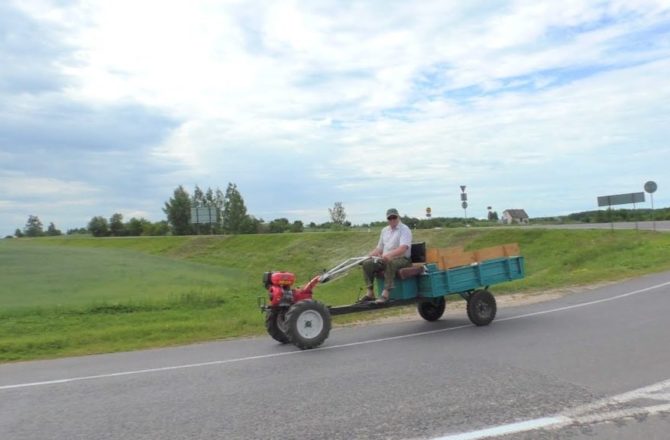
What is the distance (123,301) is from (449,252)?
10592mm

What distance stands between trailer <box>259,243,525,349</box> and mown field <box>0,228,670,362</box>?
2107mm

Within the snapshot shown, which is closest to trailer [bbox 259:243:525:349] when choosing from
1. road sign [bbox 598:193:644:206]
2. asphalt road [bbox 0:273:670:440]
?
asphalt road [bbox 0:273:670:440]

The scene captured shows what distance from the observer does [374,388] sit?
6.60m

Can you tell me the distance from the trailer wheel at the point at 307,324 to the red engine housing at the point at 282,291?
35 cm

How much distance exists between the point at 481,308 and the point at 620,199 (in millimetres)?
24620

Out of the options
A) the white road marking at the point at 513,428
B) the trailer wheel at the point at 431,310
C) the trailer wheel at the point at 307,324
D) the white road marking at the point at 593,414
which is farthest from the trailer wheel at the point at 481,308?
the white road marking at the point at 513,428

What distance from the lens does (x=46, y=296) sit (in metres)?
19.2

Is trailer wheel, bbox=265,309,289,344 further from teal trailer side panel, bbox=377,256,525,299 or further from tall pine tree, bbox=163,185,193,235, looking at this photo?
tall pine tree, bbox=163,185,193,235

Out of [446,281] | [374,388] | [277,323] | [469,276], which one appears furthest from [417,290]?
[374,388]

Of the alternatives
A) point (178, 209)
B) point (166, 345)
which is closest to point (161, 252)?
point (178, 209)

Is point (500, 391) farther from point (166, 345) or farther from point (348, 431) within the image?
point (166, 345)

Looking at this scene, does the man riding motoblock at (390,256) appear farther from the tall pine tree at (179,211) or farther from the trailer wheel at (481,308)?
the tall pine tree at (179,211)

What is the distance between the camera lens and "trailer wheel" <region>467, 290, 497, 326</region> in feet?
35.4

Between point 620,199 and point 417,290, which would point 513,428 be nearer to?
point 417,290
